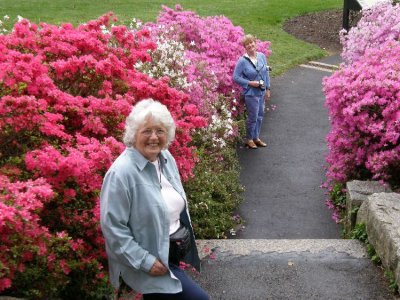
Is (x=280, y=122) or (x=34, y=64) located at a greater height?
(x=34, y=64)

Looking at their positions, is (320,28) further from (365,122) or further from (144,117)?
(144,117)

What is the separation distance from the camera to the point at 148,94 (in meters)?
6.07

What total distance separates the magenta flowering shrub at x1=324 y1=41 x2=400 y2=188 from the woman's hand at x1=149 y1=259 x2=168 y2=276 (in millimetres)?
3987

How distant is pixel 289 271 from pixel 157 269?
202cm

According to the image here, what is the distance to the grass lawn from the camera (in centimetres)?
1552

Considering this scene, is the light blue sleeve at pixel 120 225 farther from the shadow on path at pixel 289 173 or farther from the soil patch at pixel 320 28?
the soil patch at pixel 320 28

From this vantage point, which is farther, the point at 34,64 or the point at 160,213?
the point at 34,64

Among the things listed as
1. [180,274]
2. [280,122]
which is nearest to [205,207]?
[180,274]

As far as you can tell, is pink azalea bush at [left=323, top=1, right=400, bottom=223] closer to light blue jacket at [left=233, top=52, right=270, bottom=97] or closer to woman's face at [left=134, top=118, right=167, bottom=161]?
light blue jacket at [left=233, top=52, right=270, bottom=97]

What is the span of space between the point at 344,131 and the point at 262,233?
1.67 meters

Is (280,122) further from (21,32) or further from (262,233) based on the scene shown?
(21,32)

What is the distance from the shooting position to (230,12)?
19531 mm

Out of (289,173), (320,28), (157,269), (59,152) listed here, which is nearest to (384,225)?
(157,269)

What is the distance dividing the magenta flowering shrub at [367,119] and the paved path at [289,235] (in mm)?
618
